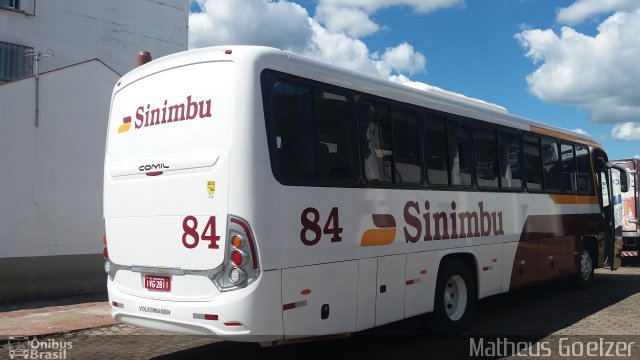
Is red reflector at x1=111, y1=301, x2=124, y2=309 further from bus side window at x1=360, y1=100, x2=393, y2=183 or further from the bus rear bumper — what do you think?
bus side window at x1=360, y1=100, x2=393, y2=183

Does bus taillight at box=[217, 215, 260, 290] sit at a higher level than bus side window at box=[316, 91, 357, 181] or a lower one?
lower

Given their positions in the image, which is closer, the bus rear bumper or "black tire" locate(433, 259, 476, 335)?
the bus rear bumper

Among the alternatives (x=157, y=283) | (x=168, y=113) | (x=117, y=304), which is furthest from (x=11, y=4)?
(x=157, y=283)

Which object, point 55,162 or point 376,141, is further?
point 55,162

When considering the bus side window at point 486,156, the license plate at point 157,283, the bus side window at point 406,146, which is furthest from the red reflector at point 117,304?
the bus side window at point 486,156

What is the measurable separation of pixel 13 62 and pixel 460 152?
15.6 m

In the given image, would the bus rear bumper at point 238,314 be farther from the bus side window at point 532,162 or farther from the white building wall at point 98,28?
the white building wall at point 98,28

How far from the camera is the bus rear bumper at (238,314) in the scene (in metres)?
4.83

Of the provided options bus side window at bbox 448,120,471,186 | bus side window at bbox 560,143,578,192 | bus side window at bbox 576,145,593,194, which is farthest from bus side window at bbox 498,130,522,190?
bus side window at bbox 576,145,593,194

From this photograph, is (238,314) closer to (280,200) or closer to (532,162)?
(280,200)

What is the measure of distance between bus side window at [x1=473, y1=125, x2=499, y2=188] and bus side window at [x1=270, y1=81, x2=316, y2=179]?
3.40 m

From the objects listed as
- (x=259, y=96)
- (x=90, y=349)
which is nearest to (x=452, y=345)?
(x=259, y=96)

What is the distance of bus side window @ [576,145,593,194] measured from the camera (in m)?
11.0

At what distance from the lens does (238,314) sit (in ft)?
15.8
